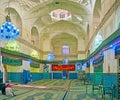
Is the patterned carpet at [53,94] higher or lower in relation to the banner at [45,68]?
lower

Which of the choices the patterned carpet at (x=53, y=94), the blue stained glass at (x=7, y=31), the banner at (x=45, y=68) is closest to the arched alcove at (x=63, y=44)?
the banner at (x=45, y=68)

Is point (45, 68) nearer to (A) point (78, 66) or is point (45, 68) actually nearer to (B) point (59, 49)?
(A) point (78, 66)

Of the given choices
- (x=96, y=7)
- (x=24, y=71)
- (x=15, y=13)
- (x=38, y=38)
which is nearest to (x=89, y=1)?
(x=96, y=7)

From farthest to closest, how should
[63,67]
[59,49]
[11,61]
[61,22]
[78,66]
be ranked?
1. [59,49]
2. [63,67]
3. [78,66]
4. [61,22]
5. [11,61]

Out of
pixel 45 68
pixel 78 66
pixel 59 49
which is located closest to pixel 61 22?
pixel 45 68

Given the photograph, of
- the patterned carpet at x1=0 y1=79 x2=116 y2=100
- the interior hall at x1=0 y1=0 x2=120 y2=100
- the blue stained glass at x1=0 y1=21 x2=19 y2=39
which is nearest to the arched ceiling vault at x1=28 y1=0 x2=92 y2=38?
the interior hall at x1=0 y1=0 x2=120 y2=100

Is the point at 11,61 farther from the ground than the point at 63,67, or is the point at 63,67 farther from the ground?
the point at 11,61

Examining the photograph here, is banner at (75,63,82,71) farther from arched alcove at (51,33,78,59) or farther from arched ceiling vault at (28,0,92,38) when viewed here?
arched alcove at (51,33,78,59)

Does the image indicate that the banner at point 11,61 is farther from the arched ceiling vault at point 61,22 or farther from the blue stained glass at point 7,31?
the arched ceiling vault at point 61,22

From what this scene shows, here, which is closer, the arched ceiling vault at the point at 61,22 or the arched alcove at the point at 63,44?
the arched ceiling vault at the point at 61,22

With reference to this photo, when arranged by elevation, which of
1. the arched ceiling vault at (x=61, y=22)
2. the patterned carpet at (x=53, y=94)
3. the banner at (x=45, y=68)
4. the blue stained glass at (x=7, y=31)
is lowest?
the patterned carpet at (x=53, y=94)

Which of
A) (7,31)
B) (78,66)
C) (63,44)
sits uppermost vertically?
(63,44)

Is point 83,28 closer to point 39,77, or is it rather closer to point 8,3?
point 39,77

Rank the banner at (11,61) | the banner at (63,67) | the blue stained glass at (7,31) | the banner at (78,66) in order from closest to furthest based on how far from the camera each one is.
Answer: the blue stained glass at (7,31) < the banner at (11,61) < the banner at (78,66) < the banner at (63,67)
